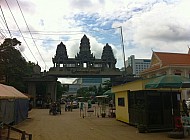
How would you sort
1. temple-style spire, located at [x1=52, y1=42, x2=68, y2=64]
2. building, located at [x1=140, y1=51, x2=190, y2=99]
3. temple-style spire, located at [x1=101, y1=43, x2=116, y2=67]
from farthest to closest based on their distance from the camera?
temple-style spire, located at [x1=101, y1=43, x2=116, y2=67] → temple-style spire, located at [x1=52, y1=42, x2=68, y2=64] → building, located at [x1=140, y1=51, x2=190, y2=99]

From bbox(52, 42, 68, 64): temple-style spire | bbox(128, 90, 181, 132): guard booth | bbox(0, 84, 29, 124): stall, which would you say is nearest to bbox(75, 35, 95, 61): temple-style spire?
bbox(52, 42, 68, 64): temple-style spire

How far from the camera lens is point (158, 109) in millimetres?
14266

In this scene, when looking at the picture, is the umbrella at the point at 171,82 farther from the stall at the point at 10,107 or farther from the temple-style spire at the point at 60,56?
the temple-style spire at the point at 60,56

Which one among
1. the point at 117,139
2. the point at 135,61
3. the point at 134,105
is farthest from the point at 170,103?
the point at 135,61

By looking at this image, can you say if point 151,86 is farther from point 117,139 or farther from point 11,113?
Result: point 11,113

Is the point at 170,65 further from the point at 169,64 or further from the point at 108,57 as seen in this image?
the point at 108,57

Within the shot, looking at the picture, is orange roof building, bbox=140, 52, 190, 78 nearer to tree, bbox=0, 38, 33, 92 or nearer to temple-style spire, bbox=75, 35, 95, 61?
tree, bbox=0, 38, 33, 92

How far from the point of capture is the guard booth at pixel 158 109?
14016 mm

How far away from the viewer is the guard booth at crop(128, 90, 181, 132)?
14.0 meters

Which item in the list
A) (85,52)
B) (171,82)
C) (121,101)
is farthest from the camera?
(85,52)

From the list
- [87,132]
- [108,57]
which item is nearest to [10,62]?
[87,132]

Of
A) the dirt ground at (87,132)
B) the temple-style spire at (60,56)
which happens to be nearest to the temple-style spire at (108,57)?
the temple-style spire at (60,56)

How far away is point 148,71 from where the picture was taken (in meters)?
38.8

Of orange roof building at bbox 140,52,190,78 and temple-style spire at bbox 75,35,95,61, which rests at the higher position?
temple-style spire at bbox 75,35,95,61
